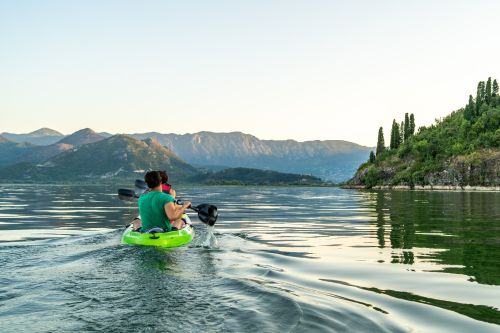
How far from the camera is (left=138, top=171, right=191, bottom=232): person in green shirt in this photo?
16.5 meters

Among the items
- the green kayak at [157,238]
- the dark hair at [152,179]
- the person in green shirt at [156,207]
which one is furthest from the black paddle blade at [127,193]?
the dark hair at [152,179]

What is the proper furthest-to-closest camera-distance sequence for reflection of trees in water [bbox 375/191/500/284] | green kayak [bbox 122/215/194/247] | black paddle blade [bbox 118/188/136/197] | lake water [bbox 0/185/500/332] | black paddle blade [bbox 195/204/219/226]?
1. black paddle blade [bbox 118/188/136/197]
2. black paddle blade [bbox 195/204/219/226]
3. green kayak [bbox 122/215/194/247]
4. reflection of trees in water [bbox 375/191/500/284]
5. lake water [bbox 0/185/500/332]

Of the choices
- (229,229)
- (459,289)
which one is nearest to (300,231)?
(229,229)

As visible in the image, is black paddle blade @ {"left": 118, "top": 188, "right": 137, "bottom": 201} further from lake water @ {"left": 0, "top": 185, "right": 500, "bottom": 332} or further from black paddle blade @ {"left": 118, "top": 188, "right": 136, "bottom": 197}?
lake water @ {"left": 0, "top": 185, "right": 500, "bottom": 332}

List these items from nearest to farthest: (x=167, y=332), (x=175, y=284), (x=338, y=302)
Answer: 1. (x=167, y=332)
2. (x=338, y=302)
3. (x=175, y=284)

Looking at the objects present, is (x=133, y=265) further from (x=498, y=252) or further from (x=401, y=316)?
(x=498, y=252)

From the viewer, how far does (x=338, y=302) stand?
9164 mm

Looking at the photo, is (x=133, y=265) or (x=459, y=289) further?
(x=133, y=265)

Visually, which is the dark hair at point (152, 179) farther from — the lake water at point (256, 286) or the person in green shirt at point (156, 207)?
the lake water at point (256, 286)

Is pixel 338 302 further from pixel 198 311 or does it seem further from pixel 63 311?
pixel 63 311

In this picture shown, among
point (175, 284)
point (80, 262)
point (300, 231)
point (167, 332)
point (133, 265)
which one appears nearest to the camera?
point (167, 332)

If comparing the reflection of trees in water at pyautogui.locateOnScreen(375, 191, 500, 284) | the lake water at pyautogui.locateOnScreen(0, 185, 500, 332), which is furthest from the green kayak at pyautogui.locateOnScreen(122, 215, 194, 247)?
the reflection of trees in water at pyautogui.locateOnScreen(375, 191, 500, 284)

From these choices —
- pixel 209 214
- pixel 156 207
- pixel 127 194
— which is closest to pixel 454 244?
pixel 209 214

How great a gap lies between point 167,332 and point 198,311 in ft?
4.15
